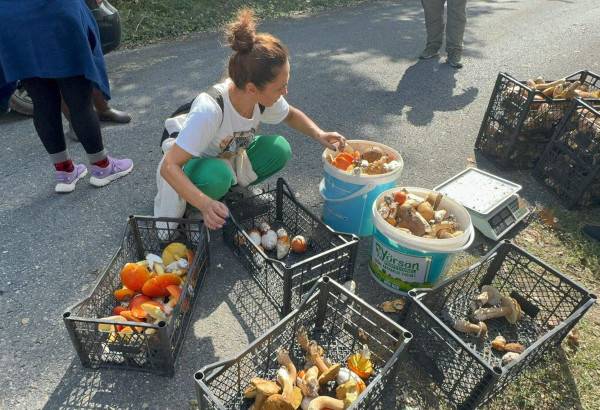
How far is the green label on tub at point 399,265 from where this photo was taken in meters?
2.25

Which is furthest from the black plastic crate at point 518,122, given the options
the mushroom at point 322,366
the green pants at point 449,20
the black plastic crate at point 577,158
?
the mushroom at point 322,366

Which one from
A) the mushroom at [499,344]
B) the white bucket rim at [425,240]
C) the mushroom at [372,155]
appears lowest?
the mushroom at [499,344]

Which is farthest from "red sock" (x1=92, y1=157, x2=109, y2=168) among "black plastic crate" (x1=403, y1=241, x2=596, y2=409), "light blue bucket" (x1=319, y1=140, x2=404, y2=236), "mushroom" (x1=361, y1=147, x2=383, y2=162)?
"black plastic crate" (x1=403, y1=241, x2=596, y2=409)

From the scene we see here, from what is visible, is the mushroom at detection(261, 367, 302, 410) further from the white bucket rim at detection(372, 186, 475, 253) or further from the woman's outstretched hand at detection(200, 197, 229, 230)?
the white bucket rim at detection(372, 186, 475, 253)

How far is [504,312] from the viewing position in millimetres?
2225

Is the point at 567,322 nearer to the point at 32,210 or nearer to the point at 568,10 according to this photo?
the point at 32,210

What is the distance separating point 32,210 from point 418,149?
10.2 ft

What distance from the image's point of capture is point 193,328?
2164 mm

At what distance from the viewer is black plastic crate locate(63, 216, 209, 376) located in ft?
5.83

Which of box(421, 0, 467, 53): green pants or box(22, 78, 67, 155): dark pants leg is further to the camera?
box(421, 0, 467, 53): green pants

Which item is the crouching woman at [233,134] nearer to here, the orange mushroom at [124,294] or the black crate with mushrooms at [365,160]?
the black crate with mushrooms at [365,160]

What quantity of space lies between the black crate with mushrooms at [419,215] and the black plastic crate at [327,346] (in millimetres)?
531

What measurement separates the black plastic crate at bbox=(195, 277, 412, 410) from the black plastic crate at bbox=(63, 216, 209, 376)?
268 mm

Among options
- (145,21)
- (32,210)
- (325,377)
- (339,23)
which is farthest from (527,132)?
(145,21)
